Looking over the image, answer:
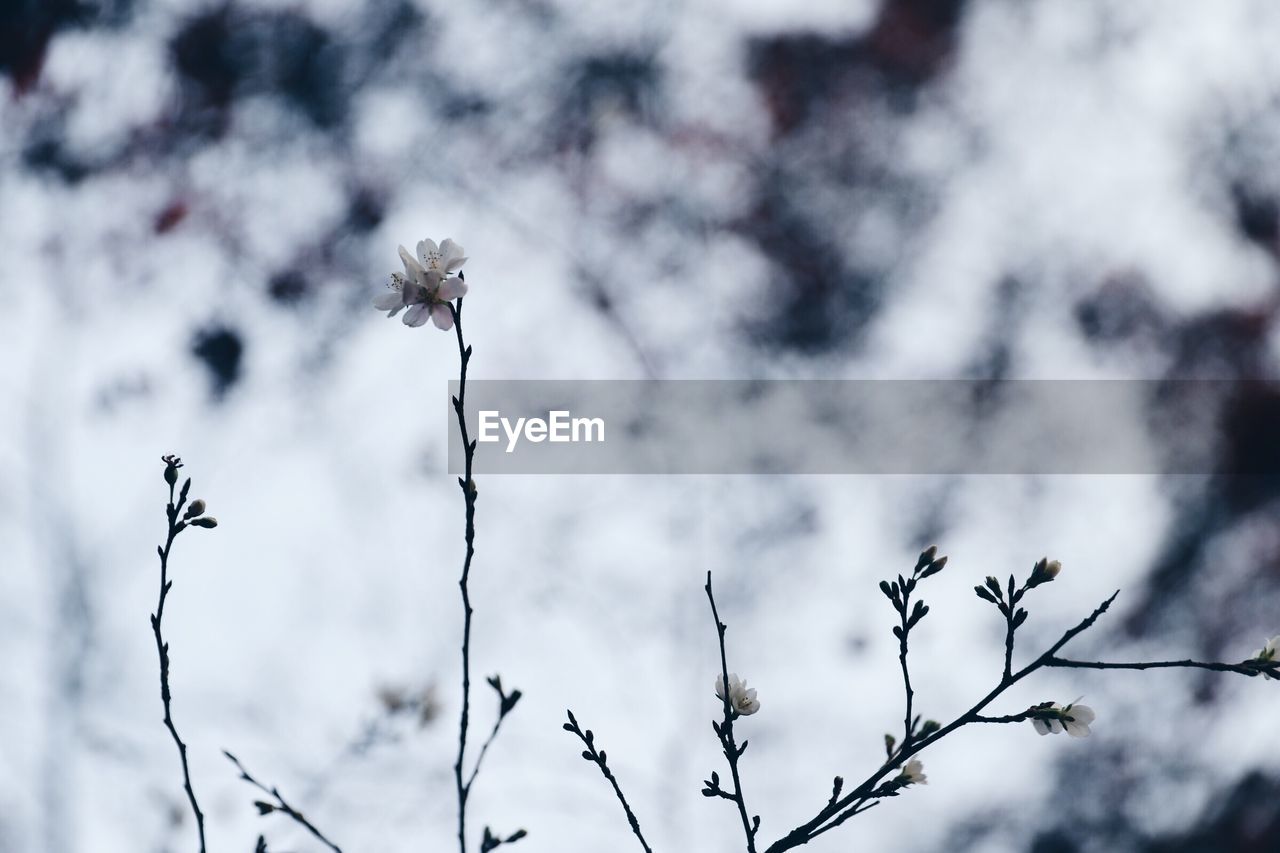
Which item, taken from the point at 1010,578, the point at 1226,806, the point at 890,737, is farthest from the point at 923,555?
the point at 1226,806

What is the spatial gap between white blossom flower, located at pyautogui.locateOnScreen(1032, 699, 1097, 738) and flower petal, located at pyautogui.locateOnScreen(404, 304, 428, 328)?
1786mm

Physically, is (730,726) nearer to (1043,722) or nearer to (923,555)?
(923,555)

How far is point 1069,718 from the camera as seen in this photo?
1.72 metres

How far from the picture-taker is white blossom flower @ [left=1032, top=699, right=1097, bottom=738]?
1.71 metres

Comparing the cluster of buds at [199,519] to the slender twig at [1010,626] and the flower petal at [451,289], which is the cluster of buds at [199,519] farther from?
the slender twig at [1010,626]

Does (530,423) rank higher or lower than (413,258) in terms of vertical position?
higher

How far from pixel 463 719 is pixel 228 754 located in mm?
596

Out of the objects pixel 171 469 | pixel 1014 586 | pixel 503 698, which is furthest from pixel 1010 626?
pixel 171 469

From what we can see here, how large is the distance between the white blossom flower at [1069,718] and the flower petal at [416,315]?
5.86 feet

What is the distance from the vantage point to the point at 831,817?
1.62 metres

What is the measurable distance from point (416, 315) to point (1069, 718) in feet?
6.09

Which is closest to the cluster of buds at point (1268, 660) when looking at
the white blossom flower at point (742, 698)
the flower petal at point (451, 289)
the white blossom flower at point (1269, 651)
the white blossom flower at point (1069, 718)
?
the white blossom flower at point (1269, 651)

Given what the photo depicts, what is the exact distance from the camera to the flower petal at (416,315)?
199 centimetres

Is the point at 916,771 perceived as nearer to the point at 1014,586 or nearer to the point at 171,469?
the point at 1014,586
